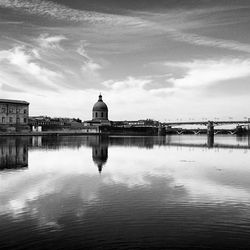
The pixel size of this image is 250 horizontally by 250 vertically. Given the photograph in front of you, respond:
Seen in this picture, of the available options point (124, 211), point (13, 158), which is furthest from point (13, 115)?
point (124, 211)

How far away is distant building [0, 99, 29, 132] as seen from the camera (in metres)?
128

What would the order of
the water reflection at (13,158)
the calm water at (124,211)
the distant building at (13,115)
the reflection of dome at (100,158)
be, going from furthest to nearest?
the distant building at (13,115), the reflection of dome at (100,158), the water reflection at (13,158), the calm water at (124,211)

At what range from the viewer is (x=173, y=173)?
28.3 meters

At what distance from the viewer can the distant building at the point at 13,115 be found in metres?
128

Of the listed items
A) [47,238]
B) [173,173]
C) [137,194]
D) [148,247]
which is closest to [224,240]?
[148,247]

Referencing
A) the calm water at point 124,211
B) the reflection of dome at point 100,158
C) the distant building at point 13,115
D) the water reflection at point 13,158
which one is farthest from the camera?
the distant building at point 13,115

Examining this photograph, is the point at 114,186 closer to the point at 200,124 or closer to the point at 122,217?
the point at 122,217

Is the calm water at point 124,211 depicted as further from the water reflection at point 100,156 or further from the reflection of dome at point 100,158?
the reflection of dome at point 100,158

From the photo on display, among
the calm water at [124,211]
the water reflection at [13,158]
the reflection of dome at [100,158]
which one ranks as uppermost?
the water reflection at [13,158]

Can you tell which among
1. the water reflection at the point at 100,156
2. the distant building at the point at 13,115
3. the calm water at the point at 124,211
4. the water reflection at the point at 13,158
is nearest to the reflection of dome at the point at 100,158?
the water reflection at the point at 100,156

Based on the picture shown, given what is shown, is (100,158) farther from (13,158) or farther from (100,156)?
(13,158)

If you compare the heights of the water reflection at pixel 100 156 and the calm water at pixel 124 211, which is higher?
the water reflection at pixel 100 156

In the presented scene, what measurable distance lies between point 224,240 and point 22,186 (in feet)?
47.2

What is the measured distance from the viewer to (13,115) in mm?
132375
